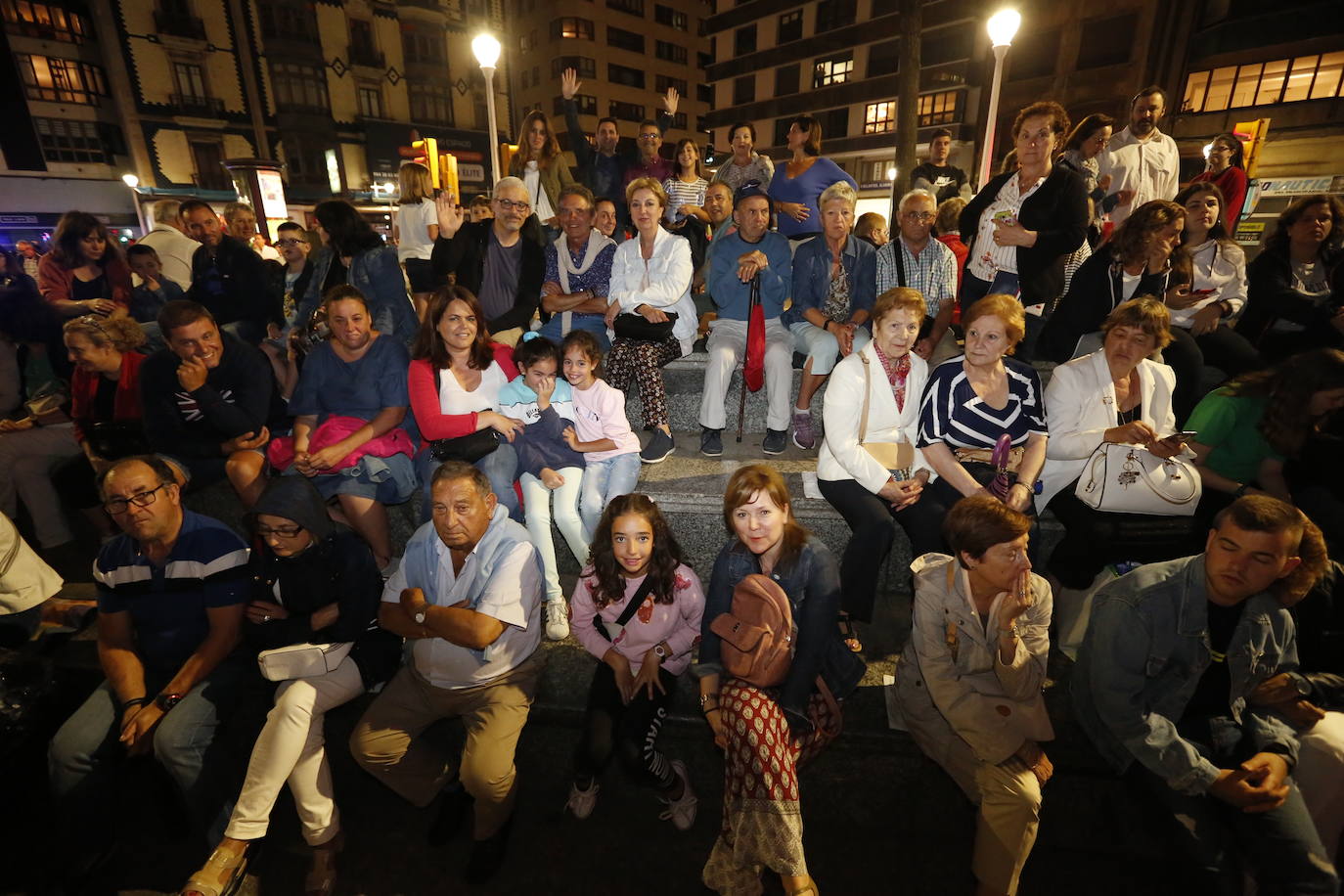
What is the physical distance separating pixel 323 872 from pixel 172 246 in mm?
6988

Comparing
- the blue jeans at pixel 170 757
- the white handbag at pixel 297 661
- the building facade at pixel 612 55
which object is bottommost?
the blue jeans at pixel 170 757

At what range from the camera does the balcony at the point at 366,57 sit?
28.2 metres

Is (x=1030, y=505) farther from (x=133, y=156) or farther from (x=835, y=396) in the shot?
(x=133, y=156)

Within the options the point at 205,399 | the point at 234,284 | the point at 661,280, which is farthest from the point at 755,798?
the point at 234,284

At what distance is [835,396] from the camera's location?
3557 mm

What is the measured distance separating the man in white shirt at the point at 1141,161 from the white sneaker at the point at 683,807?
21.9 feet

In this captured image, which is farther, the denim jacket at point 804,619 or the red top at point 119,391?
the red top at point 119,391

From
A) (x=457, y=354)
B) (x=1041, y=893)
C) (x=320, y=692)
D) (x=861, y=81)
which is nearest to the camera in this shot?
(x=1041, y=893)

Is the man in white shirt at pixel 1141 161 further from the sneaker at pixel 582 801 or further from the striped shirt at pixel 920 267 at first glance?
the sneaker at pixel 582 801

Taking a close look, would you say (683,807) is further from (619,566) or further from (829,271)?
(829,271)

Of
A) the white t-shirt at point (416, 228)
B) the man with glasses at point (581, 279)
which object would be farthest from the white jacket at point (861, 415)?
the white t-shirt at point (416, 228)

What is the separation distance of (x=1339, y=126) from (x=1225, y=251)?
821 inches

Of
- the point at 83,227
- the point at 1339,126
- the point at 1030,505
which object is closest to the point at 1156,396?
the point at 1030,505

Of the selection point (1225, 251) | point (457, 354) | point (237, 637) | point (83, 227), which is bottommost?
point (237, 637)
